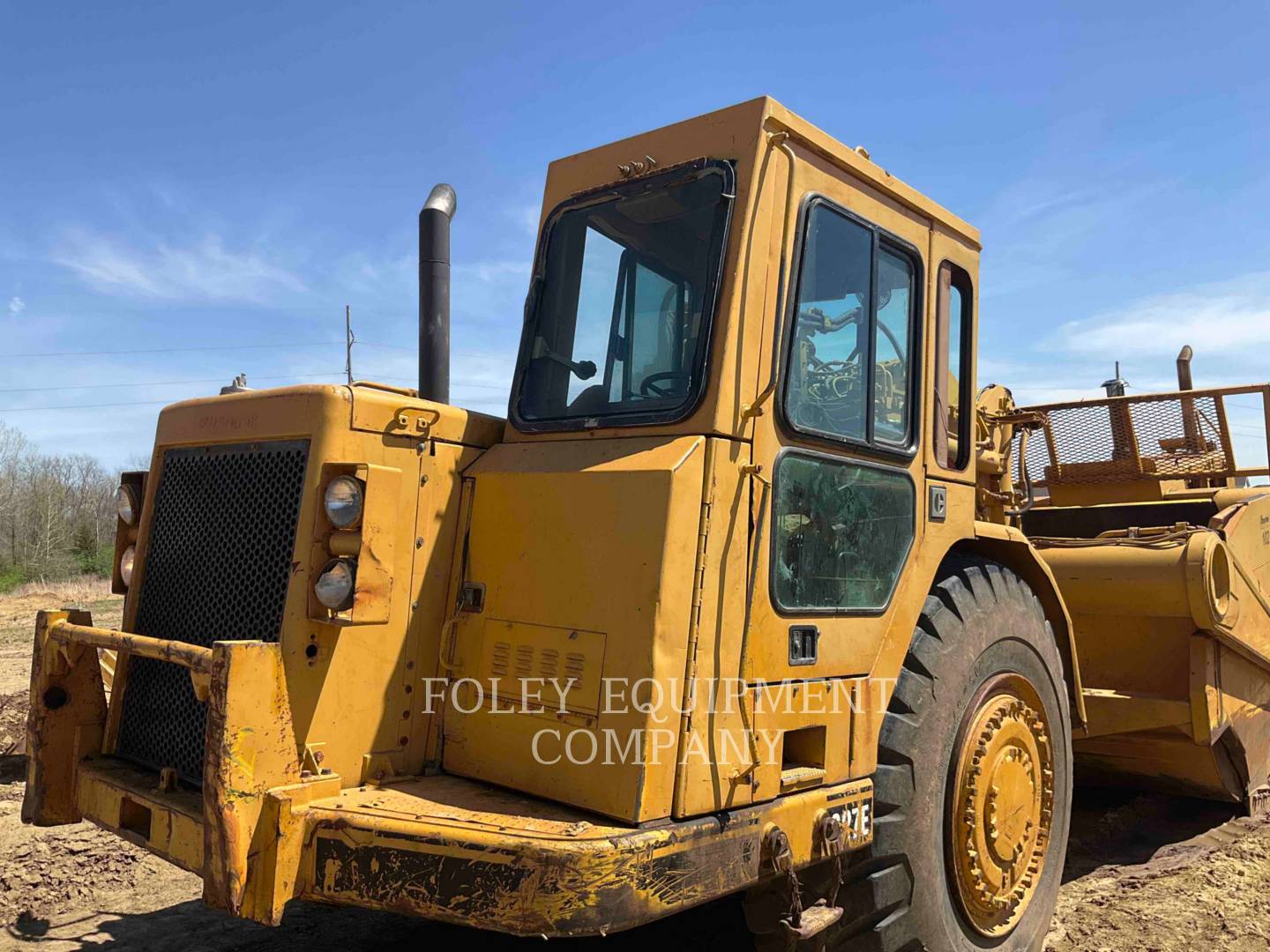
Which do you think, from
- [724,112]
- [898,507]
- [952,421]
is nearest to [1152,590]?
[952,421]

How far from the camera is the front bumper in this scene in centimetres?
230

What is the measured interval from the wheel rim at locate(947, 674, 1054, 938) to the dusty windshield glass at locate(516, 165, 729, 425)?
1.68m

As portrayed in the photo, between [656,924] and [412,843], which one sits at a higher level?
[412,843]

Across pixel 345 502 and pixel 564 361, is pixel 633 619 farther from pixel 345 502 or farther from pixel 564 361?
pixel 564 361

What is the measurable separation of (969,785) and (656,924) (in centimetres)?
148

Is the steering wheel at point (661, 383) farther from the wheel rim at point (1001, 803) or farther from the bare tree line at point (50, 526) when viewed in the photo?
the bare tree line at point (50, 526)

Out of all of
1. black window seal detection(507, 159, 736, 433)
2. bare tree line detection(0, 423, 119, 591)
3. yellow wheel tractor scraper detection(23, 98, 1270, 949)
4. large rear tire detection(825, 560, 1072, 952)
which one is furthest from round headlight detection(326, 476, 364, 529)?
bare tree line detection(0, 423, 119, 591)

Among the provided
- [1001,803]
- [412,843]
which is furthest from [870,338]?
[412,843]

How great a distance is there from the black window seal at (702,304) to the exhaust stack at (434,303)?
Answer: 2.31 ft

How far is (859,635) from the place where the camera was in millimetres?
3162

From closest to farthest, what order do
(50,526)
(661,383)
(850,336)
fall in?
(661,383)
(850,336)
(50,526)

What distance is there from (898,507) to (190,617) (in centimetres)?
243

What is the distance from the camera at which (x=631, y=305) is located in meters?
3.37

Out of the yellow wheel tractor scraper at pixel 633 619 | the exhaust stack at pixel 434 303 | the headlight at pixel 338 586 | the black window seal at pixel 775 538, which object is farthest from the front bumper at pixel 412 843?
the exhaust stack at pixel 434 303
